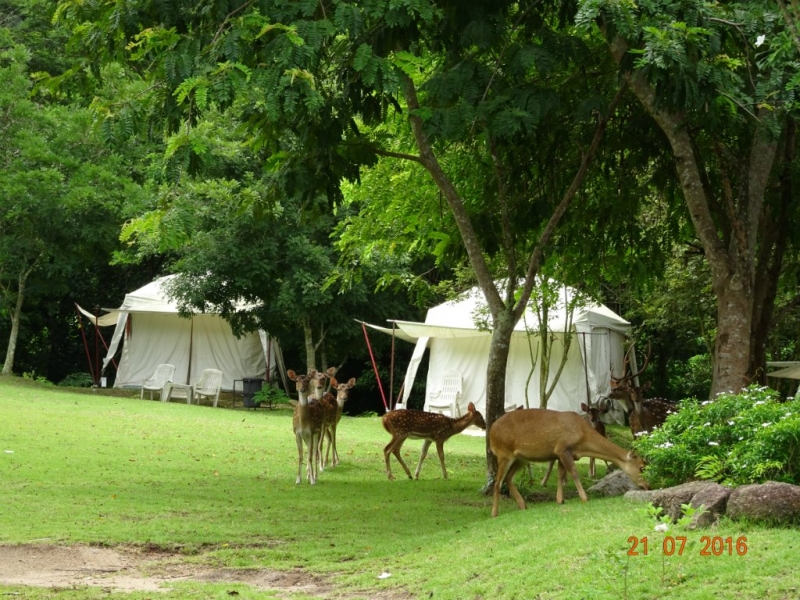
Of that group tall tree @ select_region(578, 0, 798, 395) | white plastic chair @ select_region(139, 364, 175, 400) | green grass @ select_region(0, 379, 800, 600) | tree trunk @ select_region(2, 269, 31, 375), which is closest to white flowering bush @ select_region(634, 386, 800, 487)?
green grass @ select_region(0, 379, 800, 600)

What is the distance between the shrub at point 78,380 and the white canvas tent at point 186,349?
1.20 meters

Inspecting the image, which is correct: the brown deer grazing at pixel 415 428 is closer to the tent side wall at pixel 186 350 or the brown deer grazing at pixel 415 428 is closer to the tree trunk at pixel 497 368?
the tree trunk at pixel 497 368

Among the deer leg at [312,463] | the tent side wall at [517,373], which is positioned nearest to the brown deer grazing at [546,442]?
the deer leg at [312,463]

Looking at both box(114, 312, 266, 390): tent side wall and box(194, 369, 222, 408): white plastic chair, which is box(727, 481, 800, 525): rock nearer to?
box(194, 369, 222, 408): white plastic chair

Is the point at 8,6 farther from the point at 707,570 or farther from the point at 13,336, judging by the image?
the point at 707,570

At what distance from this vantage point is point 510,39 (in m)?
11.7

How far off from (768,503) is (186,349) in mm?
25577

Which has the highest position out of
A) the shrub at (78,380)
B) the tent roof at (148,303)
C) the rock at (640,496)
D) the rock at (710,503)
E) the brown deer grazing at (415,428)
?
the tent roof at (148,303)

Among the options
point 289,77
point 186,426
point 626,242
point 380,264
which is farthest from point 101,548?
point 380,264

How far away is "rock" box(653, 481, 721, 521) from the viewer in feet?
24.8

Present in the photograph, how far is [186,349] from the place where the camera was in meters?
31.1

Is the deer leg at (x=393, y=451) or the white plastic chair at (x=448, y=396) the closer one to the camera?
the deer leg at (x=393, y=451)

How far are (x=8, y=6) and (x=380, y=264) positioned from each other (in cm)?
1766

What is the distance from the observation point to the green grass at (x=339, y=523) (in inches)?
258
